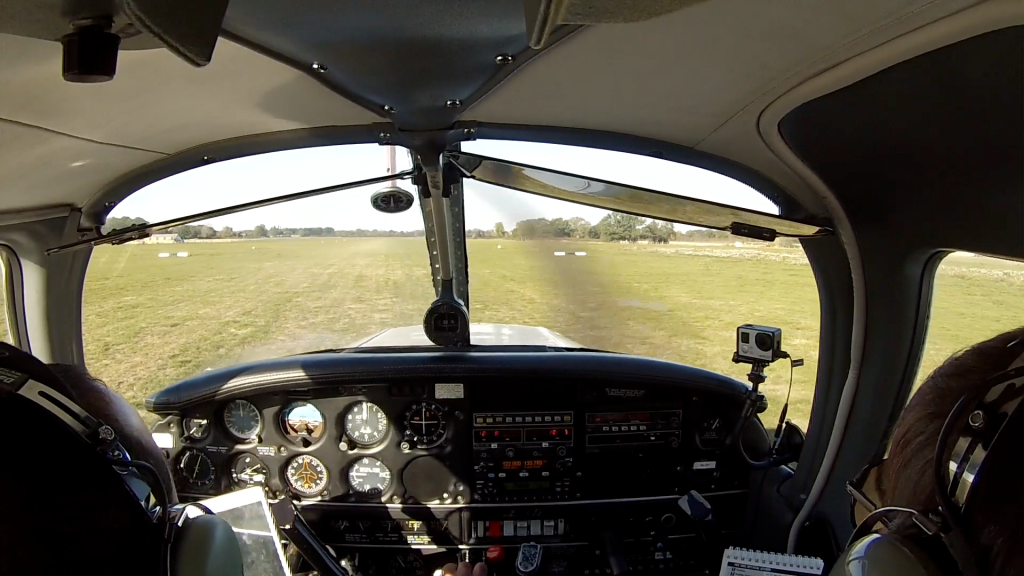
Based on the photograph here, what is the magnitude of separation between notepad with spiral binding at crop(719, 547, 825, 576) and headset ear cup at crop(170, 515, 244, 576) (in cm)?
134

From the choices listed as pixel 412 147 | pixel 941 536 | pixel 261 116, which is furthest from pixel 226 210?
pixel 941 536

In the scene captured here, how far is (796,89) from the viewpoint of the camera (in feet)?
5.50

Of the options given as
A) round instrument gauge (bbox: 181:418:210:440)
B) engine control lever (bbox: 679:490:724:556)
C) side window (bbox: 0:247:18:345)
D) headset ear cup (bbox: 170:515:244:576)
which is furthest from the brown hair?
side window (bbox: 0:247:18:345)

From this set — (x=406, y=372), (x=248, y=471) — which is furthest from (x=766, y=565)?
(x=248, y=471)

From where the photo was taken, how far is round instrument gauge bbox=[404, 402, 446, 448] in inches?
114

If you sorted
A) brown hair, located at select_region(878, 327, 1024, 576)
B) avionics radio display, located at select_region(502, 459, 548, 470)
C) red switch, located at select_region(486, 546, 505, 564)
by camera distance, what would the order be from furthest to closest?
1. avionics radio display, located at select_region(502, 459, 548, 470)
2. red switch, located at select_region(486, 546, 505, 564)
3. brown hair, located at select_region(878, 327, 1024, 576)

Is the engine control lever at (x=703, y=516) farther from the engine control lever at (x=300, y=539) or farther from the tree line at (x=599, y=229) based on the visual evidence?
the engine control lever at (x=300, y=539)

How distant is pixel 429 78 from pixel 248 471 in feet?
6.66

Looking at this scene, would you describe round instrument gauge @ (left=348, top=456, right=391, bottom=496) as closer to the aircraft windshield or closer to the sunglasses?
the aircraft windshield

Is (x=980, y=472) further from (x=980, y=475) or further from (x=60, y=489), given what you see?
(x=60, y=489)

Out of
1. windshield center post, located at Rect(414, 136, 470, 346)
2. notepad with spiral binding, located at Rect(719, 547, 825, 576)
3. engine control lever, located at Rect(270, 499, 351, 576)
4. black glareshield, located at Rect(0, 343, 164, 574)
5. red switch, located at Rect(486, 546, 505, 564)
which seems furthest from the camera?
red switch, located at Rect(486, 546, 505, 564)

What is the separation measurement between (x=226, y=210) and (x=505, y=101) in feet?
4.17

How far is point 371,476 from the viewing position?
9.56 feet

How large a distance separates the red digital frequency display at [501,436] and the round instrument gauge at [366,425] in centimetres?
44
